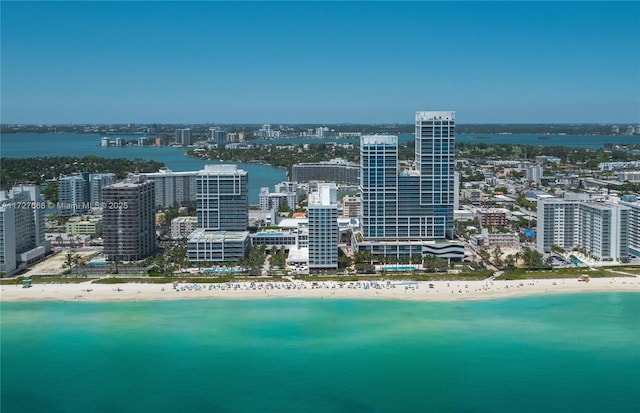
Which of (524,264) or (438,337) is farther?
Result: (524,264)

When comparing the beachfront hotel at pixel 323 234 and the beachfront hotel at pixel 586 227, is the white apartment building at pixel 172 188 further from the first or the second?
the beachfront hotel at pixel 586 227

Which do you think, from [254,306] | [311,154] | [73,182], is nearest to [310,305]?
[254,306]

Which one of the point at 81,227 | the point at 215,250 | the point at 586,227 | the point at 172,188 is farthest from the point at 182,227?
the point at 586,227

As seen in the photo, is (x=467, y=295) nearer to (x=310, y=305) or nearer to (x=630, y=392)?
(x=310, y=305)

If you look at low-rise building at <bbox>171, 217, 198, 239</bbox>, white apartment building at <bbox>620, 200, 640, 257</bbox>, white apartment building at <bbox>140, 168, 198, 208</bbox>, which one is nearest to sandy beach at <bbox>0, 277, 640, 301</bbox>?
white apartment building at <bbox>620, 200, 640, 257</bbox>

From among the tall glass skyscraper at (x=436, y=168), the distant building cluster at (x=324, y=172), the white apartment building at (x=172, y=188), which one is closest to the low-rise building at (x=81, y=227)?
the white apartment building at (x=172, y=188)

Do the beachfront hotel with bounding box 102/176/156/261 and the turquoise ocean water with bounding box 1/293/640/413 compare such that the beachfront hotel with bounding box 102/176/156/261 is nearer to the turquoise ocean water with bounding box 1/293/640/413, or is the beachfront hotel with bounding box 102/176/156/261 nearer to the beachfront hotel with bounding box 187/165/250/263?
the beachfront hotel with bounding box 187/165/250/263
